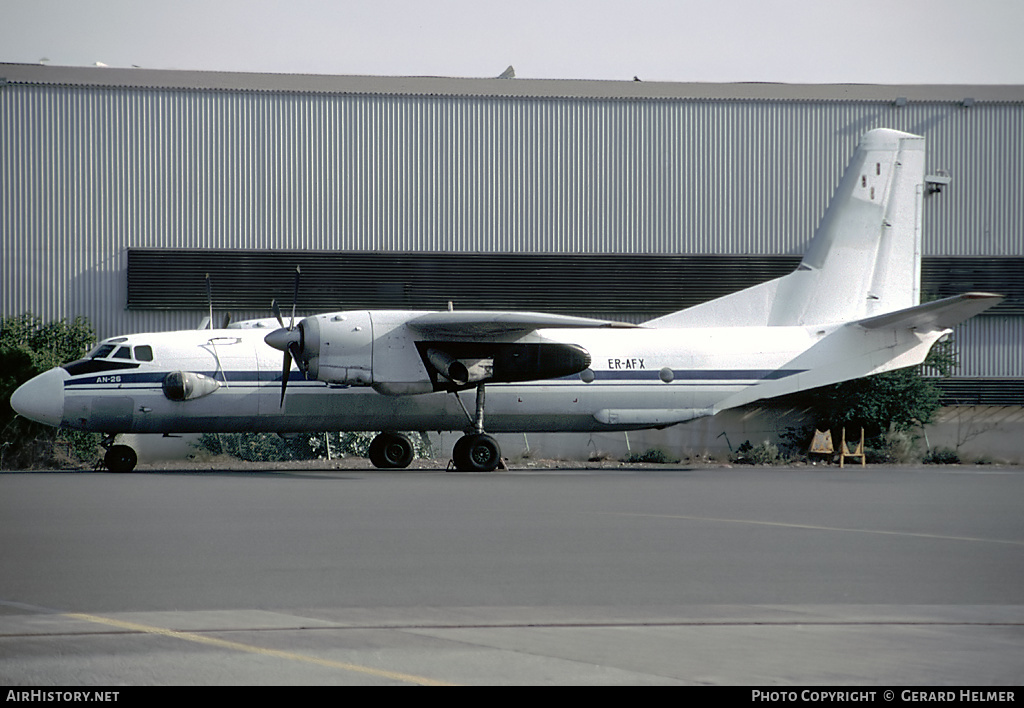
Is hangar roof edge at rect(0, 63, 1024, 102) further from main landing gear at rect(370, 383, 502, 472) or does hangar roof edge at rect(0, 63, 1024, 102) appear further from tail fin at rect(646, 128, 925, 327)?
main landing gear at rect(370, 383, 502, 472)

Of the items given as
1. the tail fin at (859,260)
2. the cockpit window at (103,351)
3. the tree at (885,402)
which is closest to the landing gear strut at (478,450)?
the tail fin at (859,260)

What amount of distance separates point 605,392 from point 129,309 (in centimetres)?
1543

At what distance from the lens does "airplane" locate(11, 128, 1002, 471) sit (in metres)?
23.1

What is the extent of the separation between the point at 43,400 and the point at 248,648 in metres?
18.8

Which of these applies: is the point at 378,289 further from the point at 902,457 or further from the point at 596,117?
the point at 902,457

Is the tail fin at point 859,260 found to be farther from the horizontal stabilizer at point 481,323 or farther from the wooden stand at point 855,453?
the horizontal stabilizer at point 481,323

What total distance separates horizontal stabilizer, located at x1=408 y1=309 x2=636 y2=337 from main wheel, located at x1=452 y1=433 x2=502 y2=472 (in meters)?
2.24

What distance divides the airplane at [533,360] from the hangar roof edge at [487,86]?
819cm

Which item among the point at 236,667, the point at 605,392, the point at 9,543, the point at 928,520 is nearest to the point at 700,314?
the point at 605,392

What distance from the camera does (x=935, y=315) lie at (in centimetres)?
2442

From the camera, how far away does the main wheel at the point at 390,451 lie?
26.3 meters

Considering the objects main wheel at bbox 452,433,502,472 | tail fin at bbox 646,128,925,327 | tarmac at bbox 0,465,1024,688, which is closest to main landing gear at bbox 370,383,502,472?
main wheel at bbox 452,433,502,472

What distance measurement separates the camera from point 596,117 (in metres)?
35.0

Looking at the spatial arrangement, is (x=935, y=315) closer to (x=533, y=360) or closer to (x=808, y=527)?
(x=533, y=360)
